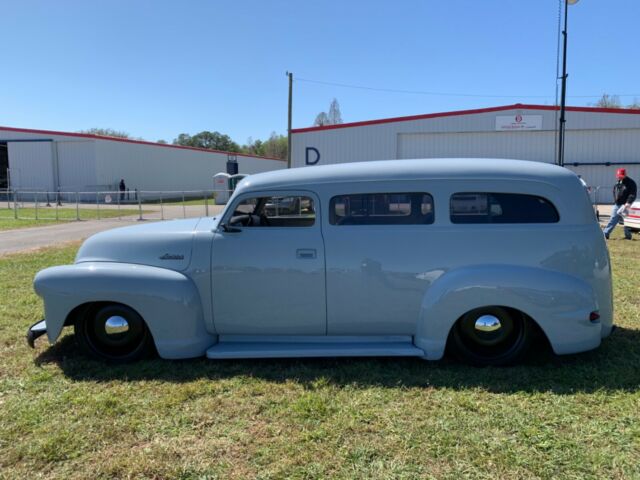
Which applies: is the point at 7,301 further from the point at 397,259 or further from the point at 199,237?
the point at 397,259

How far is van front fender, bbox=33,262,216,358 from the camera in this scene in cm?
402

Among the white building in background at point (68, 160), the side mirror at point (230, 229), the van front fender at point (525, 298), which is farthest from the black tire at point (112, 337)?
the white building in background at point (68, 160)

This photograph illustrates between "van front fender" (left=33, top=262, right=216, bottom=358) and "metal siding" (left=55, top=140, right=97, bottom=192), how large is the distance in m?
34.8

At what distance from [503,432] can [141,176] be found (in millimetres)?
42124

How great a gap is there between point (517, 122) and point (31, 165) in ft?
114

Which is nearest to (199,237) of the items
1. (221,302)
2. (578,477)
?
(221,302)

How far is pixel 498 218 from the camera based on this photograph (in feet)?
13.1

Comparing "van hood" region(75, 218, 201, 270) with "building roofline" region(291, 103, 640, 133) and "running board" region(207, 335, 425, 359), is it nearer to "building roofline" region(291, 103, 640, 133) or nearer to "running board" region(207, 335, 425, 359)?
"running board" region(207, 335, 425, 359)

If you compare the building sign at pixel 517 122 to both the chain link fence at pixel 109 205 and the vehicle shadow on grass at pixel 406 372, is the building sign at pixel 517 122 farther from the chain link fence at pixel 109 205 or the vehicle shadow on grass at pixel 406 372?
the vehicle shadow on grass at pixel 406 372

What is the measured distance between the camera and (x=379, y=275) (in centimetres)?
394

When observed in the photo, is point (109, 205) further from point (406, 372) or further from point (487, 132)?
point (406, 372)

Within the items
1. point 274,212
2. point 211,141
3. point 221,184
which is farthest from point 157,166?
point 211,141

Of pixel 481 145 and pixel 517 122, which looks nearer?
pixel 517 122

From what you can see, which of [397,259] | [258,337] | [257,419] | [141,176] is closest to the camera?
[257,419]
